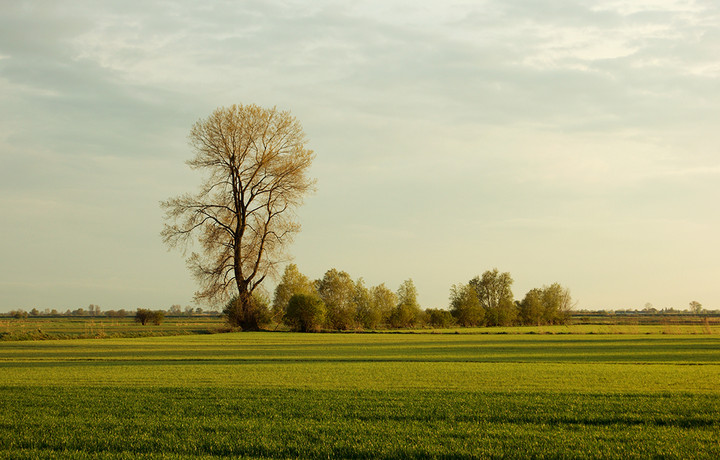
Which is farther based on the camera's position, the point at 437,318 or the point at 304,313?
the point at 437,318

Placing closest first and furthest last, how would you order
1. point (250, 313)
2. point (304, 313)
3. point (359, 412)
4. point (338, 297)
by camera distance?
point (359, 412)
point (250, 313)
point (304, 313)
point (338, 297)

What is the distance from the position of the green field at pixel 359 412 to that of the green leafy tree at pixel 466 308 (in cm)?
6474

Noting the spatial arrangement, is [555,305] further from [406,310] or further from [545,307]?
[406,310]

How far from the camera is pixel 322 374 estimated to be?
17000 millimetres

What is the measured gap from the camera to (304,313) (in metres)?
53.7

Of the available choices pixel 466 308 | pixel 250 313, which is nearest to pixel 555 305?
pixel 466 308

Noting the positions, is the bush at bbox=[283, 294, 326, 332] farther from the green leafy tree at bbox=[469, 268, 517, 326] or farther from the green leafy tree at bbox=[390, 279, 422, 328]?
the green leafy tree at bbox=[469, 268, 517, 326]

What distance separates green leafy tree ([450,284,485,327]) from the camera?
8281 centimetres

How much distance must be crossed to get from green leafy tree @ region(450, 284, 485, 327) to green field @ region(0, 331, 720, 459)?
64.7 meters

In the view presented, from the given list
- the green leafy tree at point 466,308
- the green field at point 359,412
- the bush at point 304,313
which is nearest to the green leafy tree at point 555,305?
the green leafy tree at point 466,308

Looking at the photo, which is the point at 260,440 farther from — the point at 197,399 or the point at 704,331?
the point at 704,331

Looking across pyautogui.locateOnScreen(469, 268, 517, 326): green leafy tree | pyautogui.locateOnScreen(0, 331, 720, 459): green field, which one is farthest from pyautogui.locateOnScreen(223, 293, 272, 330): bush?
pyautogui.locateOnScreen(469, 268, 517, 326): green leafy tree

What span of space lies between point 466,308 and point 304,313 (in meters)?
35.5

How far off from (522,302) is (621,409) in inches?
3481
